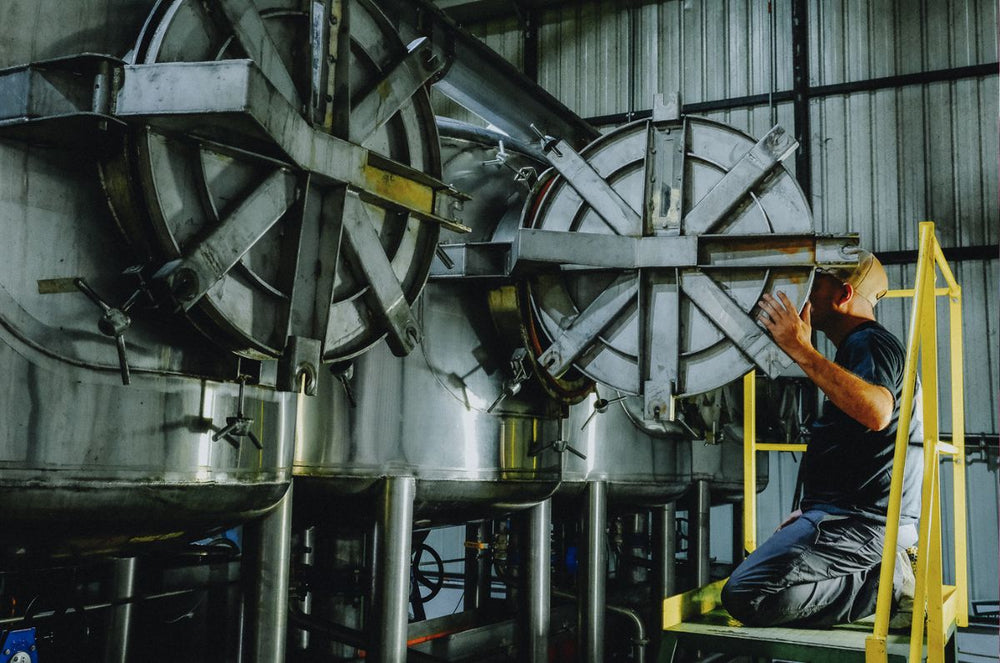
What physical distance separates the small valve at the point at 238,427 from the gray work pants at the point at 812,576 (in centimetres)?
173

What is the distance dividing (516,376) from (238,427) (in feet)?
4.99

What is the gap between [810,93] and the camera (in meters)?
8.99

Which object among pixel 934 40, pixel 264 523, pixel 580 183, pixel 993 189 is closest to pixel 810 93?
pixel 934 40

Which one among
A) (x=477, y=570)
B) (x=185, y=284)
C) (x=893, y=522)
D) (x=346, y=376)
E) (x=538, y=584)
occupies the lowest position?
(x=477, y=570)

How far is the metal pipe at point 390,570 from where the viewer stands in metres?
3.28

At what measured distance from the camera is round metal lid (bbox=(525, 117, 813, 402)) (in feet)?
10.9

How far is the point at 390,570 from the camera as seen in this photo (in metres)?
3.28

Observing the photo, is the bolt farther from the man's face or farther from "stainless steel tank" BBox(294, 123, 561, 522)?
the man's face

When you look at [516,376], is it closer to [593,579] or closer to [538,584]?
[538,584]

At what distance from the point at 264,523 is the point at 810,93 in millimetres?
7988

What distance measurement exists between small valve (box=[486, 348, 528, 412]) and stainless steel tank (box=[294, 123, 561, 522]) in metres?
0.02

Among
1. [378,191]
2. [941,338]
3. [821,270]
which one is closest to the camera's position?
[378,191]

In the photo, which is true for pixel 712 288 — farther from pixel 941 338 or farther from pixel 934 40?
pixel 934 40

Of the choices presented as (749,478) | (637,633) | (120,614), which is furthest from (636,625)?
(120,614)
